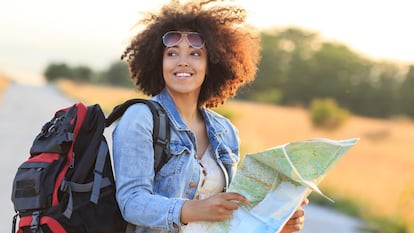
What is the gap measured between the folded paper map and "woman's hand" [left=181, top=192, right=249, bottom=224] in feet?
0.13

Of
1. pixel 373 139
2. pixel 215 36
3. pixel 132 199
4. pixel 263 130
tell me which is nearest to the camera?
pixel 132 199

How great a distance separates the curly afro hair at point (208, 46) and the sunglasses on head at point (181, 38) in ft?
0.09

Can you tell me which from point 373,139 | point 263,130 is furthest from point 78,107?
point 373,139

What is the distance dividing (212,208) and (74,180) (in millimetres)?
485

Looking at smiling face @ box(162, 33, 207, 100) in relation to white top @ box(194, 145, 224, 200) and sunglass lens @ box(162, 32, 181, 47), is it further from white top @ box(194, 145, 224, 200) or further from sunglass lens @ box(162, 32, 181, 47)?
white top @ box(194, 145, 224, 200)

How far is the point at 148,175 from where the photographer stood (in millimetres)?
2361

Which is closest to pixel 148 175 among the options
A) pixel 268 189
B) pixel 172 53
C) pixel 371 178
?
pixel 268 189

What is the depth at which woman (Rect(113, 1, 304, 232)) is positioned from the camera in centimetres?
234

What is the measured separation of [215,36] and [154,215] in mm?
814

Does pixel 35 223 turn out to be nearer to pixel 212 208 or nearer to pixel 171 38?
pixel 212 208

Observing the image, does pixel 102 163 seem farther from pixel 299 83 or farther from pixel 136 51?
pixel 299 83

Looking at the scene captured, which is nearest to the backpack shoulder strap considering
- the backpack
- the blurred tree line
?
the backpack

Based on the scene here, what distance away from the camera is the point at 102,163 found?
240 centimetres

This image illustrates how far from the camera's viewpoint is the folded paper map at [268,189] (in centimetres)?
227
